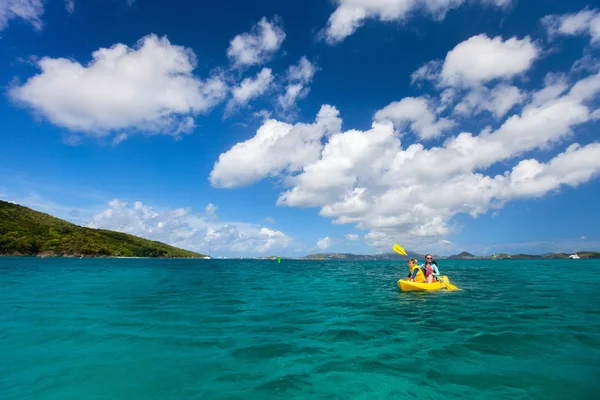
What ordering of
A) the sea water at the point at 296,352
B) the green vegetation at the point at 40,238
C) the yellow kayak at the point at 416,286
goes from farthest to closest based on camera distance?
the green vegetation at the point at 40,238, the yellow kayak at the point at 416,286, the sea water at the point at 296,352

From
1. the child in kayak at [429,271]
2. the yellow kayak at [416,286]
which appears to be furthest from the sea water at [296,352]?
the child in kayak at [429,271]

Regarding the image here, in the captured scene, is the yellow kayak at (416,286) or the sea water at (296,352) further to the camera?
the yellow kayak at (416,286)

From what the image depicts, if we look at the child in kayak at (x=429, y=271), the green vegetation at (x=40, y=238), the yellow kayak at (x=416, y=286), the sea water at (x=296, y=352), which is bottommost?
the sea water at (x=296, y=352)

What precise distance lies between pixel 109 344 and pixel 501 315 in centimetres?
1796

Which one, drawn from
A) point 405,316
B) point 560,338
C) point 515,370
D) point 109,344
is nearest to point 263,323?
point 109,344

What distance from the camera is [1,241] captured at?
366ft

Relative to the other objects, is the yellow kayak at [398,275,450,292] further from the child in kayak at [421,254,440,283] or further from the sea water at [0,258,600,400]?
the sea water at [0,258,600,400]

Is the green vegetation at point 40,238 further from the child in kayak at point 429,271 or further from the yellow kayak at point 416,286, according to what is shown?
the child in kayak at point 429,271

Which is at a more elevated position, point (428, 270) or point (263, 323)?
point (428, 270)

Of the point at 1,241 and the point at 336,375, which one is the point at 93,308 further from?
the point at 1,241

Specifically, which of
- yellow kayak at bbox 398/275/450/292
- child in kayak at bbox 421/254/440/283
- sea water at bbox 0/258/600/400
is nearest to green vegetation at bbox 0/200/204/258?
sea water at bbox 0/258/600/400

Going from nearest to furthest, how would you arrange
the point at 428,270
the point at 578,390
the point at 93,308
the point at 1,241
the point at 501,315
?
1. the point at 578,390
2. the point at 501,315
3. the point at 93,308
4. the point at 428,270
5. the point at 1,241

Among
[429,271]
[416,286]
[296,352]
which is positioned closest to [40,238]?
[416,286]

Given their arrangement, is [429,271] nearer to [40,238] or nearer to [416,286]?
[416,286]
